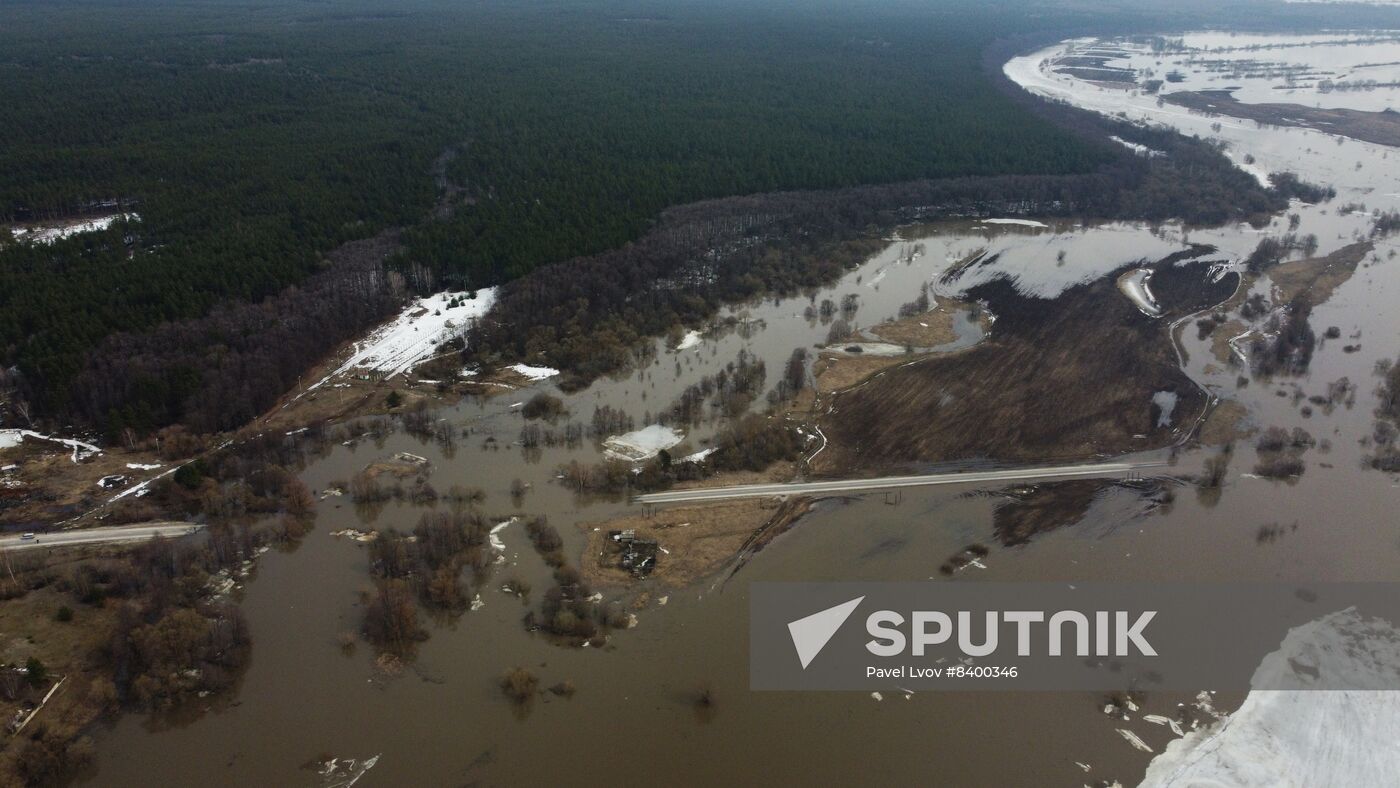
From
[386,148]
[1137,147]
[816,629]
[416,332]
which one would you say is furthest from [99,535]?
[1137,147]

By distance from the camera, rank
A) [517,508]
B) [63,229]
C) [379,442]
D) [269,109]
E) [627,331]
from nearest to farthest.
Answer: [517,508], [379,442], [627,331], [63,229], [269,109]

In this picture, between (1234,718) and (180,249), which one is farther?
(180,249)

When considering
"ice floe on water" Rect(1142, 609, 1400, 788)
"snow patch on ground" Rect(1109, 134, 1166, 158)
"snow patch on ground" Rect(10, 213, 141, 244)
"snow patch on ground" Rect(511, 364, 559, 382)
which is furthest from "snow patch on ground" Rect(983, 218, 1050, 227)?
"snow patch on ground" Rect(10, 213, 141, 244)

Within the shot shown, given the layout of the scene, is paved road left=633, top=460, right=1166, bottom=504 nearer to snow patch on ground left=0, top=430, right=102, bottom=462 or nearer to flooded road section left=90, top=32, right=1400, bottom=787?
flooded road section left=90, top=32, right=1400, bottom=787

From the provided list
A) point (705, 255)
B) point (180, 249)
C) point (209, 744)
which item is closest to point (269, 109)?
point (180, 249)

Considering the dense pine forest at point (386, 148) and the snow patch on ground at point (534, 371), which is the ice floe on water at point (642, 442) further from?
the dense pine forest at point (386, 148)

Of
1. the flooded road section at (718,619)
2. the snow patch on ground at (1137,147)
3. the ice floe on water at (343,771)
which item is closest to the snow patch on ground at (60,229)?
the flooded road section at (718,619)

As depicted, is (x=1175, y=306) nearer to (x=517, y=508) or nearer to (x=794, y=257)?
(x=794, y=257)
